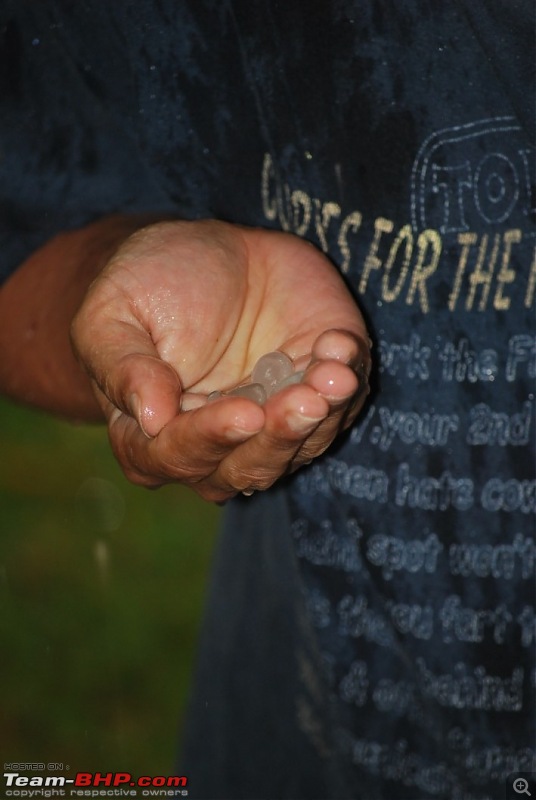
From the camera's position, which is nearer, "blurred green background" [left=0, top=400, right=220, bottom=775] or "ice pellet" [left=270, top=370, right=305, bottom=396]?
"ice pellet" [left=270, top=370, right=305, bottom=396]

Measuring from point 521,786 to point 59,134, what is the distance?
2.10 feet

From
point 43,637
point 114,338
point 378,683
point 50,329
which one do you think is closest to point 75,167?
point 50,329

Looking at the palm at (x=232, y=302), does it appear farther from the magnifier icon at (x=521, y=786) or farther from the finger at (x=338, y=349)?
the magnifier icon at (x=521, y=786)

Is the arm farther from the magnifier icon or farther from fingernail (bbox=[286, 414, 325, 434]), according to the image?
the magnifier icon

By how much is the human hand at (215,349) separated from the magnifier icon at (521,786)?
35cm

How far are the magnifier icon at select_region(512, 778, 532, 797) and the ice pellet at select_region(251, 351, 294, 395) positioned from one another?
1.28 feet

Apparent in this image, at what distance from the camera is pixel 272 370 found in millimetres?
550

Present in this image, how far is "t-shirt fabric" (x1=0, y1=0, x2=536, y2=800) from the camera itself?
632mm

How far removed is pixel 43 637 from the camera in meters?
2.21

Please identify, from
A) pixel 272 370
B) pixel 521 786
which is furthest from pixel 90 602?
pixel 272 370

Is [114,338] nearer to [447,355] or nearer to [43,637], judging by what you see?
[447,355]

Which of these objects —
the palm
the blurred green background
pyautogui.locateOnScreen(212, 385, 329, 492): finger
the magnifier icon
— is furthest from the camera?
the blurred green background

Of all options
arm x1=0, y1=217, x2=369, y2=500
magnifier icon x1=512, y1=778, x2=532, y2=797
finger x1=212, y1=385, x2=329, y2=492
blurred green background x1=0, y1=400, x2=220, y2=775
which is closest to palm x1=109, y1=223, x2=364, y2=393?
arm x1=0, y1=217, x2=369, y2=500

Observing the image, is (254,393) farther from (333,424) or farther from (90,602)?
(90,602)
